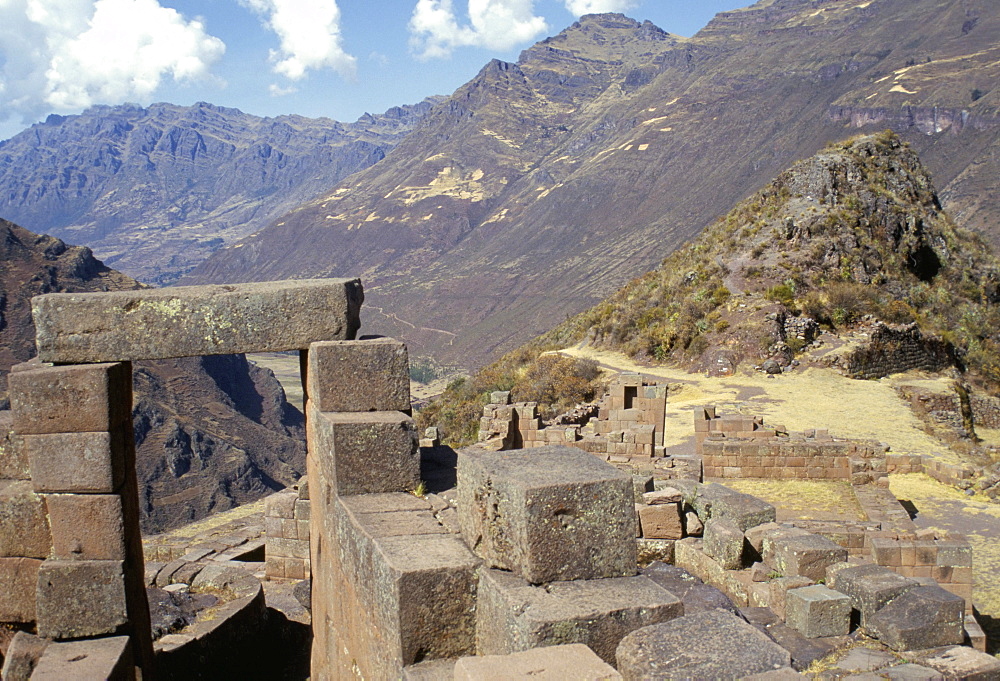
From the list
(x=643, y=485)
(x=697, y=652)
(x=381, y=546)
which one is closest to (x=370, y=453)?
(x=381, y=546)

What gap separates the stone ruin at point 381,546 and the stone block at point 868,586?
16 millimetres

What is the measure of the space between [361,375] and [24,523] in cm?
301

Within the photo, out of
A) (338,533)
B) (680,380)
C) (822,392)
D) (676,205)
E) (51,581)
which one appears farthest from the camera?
(676,205)

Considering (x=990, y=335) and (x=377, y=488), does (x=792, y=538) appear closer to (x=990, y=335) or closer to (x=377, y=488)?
(x=377, y=488)

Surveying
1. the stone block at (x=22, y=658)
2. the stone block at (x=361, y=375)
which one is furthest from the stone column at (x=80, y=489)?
the stone block at (x=361, y=375)

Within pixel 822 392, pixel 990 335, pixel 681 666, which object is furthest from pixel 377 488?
pixel 990 335

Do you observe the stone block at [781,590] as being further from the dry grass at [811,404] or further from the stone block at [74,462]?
the dry grass at [811,404]

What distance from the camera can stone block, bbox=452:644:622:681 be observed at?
3.38 metres

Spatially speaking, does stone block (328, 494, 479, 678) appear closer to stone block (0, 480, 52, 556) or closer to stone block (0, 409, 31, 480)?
stone block (0, 480, 52, 556)

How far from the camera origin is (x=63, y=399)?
6203 mm

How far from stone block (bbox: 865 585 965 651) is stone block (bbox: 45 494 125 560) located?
5.83 m

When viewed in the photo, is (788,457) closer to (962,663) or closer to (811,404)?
(811,404)

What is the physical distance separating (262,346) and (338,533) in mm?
1715

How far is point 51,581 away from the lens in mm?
6379
